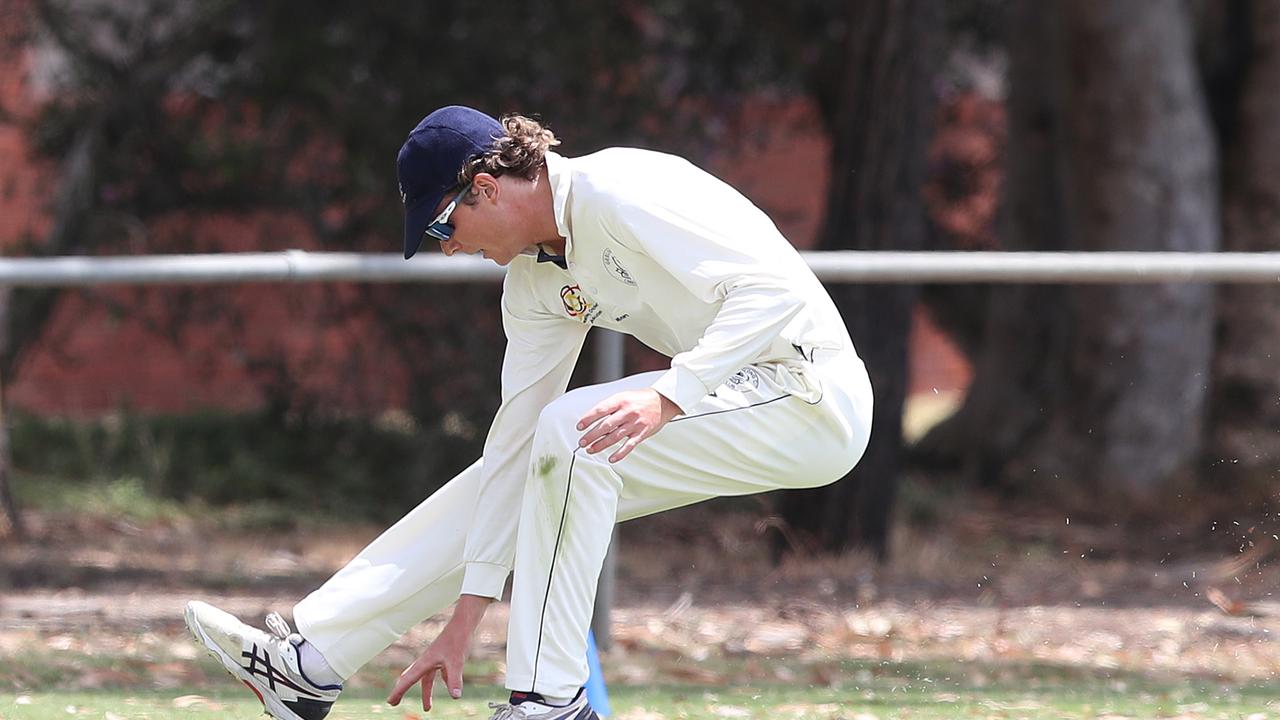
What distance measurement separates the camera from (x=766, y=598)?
6992mm

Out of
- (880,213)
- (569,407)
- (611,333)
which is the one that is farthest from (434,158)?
(880,213)

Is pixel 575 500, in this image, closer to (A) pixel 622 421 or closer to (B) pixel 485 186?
(A) pixel 622 421

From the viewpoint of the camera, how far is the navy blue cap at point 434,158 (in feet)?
12.1

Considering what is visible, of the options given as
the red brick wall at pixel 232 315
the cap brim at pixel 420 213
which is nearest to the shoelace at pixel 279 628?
the cap brim at pixel 420 213

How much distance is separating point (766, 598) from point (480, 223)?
3.56 m

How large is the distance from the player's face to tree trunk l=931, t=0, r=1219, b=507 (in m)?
6.61

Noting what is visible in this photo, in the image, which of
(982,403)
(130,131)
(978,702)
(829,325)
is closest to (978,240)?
(982,403)

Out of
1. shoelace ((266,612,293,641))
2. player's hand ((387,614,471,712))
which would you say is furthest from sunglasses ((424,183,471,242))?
shoelace ((266,612,293,641))

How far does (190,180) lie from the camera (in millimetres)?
9969

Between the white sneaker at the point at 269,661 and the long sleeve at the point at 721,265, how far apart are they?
3.58ft

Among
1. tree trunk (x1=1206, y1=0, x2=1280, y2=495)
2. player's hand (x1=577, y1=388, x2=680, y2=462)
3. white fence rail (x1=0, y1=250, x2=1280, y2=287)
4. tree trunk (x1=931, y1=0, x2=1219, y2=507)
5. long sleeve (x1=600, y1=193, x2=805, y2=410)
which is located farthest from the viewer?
tree trunk (x1=931, y1=0, x2=1219, y2=507)

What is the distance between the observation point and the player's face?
372 cm

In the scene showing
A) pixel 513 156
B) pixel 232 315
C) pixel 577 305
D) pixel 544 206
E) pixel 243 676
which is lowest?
pixel 243 676

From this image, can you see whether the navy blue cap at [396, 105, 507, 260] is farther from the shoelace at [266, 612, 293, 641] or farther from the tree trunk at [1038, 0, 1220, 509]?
the tree trunk at [1038, 0, 1220, 509]
